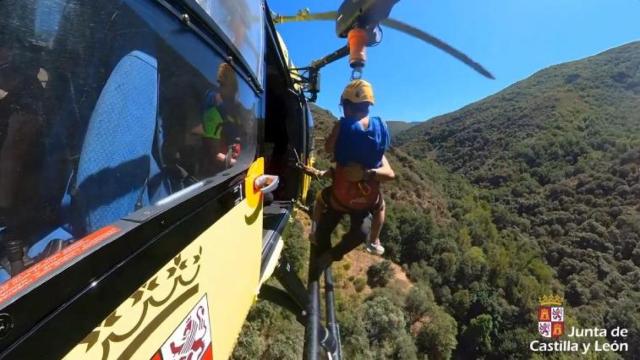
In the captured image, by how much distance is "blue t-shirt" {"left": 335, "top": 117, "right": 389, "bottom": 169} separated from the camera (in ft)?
11.2

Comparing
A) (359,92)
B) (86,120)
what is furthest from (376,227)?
(86,120)

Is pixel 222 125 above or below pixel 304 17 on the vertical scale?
below

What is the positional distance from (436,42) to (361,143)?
99cm

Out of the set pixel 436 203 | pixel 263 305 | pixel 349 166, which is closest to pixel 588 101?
pixel 436 203

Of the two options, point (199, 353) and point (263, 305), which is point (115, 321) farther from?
point (263, 305)

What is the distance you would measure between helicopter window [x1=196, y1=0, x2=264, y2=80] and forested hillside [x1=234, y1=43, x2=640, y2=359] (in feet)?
67.4

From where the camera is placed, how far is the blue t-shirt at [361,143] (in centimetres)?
343

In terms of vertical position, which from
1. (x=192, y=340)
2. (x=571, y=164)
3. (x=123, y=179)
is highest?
(x=571, y=164)

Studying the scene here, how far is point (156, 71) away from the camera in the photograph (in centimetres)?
153

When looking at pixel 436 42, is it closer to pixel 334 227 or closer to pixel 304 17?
pixel 334 227

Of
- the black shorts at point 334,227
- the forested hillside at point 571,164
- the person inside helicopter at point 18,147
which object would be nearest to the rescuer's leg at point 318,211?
the black shorts at point 334,227

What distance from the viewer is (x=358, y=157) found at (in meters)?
3.46

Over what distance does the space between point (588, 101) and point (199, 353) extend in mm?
134744

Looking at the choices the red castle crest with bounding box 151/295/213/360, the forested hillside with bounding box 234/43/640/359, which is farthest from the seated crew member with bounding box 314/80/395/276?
the forested hillside with bounding box 234/43/640/359
